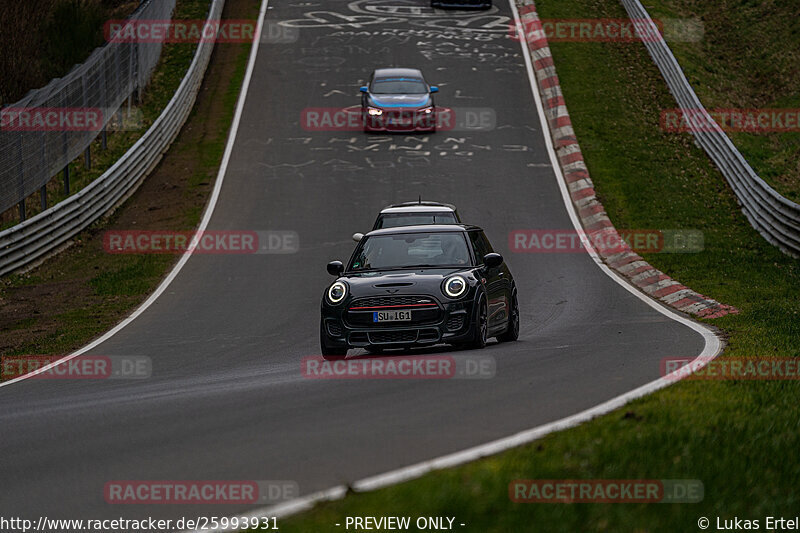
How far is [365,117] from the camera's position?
32844 mm

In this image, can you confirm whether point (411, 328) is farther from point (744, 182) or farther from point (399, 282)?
point (744, 182)

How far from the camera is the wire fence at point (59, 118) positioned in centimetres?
2216

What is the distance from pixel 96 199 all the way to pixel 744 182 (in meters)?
15.1

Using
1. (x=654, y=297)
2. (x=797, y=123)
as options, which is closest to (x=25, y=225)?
(x=654, y=297)

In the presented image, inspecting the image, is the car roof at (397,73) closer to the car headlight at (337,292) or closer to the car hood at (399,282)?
A: the car hood at (399,282)

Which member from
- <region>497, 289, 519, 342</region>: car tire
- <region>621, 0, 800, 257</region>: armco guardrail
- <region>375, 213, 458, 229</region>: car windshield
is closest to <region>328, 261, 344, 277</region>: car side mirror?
<region>497, 289, 519, 342</region>: car tire

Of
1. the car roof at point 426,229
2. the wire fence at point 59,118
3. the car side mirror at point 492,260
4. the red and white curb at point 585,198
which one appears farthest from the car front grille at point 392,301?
the wire fence at point 59,118

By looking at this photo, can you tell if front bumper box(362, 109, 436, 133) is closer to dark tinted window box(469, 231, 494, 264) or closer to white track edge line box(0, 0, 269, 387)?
white track edge line box(0, 0, 269, 387)

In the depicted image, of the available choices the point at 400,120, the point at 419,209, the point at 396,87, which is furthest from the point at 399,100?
the point at 419,209

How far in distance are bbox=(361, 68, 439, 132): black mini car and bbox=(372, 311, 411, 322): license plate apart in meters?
20.5

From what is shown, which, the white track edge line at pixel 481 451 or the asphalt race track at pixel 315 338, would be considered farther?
the asphalt race track at pixel 315 338

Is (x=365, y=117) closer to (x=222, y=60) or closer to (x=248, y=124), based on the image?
(x=248, y=124)

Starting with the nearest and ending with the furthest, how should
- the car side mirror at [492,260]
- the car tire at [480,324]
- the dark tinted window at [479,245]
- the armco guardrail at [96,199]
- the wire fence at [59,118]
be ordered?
the car tire at [480,324] < the car side mirror at [492,260] < the dark tinted window at [479,245] < the armco guardrail at [96,199] < the wire fence at [59,118]

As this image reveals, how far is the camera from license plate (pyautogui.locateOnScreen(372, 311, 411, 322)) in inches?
476
